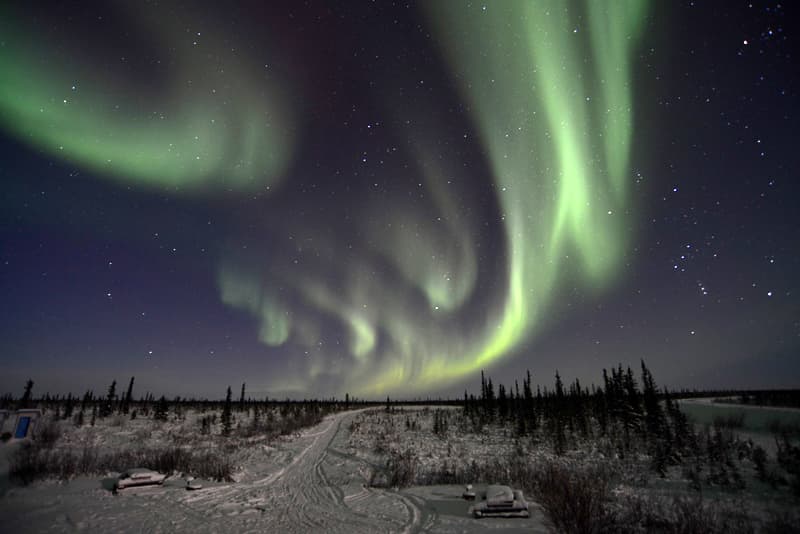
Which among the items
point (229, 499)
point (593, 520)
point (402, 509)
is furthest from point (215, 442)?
point (593, 520)

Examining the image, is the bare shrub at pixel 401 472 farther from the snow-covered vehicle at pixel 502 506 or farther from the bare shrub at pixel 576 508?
the bare shrub at pixel 576 508

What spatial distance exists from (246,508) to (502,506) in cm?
1003

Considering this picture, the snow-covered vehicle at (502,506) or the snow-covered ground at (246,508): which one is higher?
the snow-covered vehicle at (502,506)

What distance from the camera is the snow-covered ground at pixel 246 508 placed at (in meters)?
12.2

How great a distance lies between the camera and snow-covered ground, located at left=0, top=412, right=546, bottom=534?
12242 millimetres

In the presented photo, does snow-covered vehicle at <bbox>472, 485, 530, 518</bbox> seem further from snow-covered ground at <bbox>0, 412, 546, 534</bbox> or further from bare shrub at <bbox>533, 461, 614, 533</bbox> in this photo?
bare shrub at <bbox>533, 461, 614, 533</bbox>

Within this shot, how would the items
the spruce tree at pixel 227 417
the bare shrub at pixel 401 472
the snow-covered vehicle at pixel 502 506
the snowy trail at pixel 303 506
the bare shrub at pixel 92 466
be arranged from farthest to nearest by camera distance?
1. the spruce tree at pixel 227 417
2. the bare shrub at pixel 401 472
3. the bare shrub at pixel 92 466
4. the snow-covered vehicle at pixel 502 506
5. the snowy trail at pixel 303 506

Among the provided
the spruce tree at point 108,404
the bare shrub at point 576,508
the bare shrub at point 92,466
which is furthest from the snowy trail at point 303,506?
the spruce tree at point 108,404

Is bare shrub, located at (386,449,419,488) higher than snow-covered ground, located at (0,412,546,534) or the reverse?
the reverse

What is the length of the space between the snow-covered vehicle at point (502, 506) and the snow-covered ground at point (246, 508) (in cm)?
38

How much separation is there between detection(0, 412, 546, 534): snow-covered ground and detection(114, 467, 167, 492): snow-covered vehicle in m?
0.32

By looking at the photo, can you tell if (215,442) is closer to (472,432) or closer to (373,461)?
(373,461)

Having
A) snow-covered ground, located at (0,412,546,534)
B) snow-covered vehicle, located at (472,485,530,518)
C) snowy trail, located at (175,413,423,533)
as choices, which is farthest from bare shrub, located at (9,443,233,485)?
snow-covered vehicle, located at (472,485,530,518)

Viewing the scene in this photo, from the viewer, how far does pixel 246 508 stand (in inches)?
589
